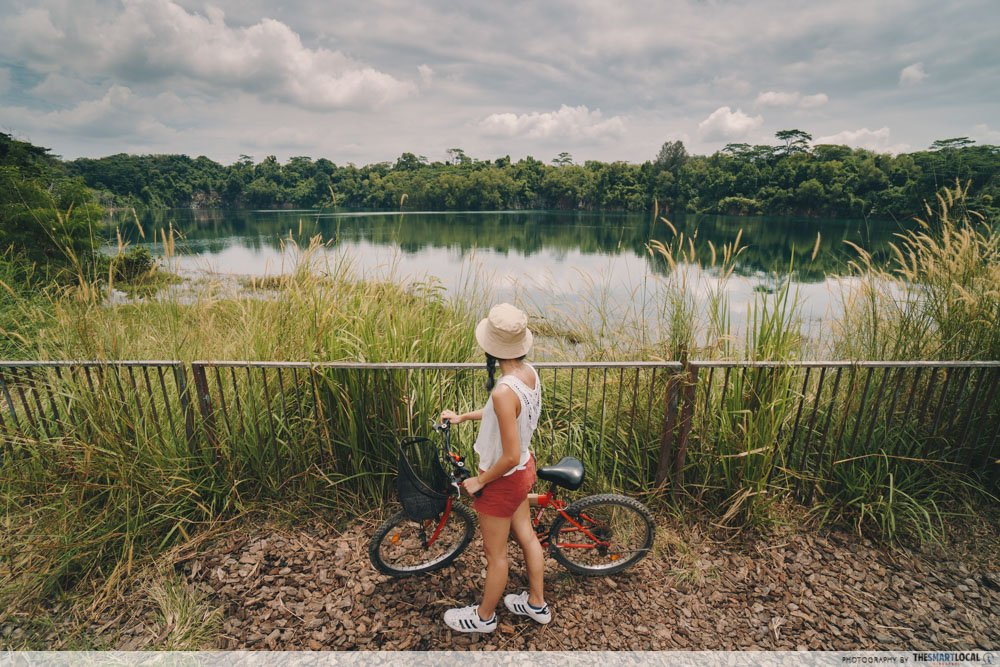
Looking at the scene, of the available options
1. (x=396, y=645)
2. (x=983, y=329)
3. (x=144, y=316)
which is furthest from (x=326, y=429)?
(x=983, y=329)

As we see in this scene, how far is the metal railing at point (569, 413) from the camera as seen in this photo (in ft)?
10.2

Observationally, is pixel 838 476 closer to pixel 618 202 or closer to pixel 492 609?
pixel 492 609

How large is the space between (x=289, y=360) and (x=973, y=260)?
5120mm

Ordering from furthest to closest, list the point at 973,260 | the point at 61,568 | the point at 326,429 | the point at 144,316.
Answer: the point at 144,316, the point at 973,260, the point at 326,429, the point at 61,568

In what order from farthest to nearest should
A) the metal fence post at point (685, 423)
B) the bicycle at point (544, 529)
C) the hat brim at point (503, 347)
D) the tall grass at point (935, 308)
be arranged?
the tall grass at point (935, 308)
the metal fence post at point (685, 423)
the bicycle at point (544, 529)
the hat brim at point (503, 347)

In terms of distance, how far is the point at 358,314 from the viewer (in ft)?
11.2

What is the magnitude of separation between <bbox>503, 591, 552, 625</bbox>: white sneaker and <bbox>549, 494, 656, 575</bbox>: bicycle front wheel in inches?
14.1

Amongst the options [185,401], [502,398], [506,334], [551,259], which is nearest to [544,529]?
[502,398]

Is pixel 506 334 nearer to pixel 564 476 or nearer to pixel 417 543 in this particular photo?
pixel 564 476

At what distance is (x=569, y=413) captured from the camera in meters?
3.32

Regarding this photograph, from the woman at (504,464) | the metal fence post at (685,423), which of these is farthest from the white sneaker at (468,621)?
the metal fence post at (685,423)

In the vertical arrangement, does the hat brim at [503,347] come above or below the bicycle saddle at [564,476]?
above

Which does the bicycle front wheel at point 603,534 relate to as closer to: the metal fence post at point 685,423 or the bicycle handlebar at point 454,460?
the metal fence post at point 685,423

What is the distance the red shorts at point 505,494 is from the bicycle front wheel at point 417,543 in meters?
0.64
